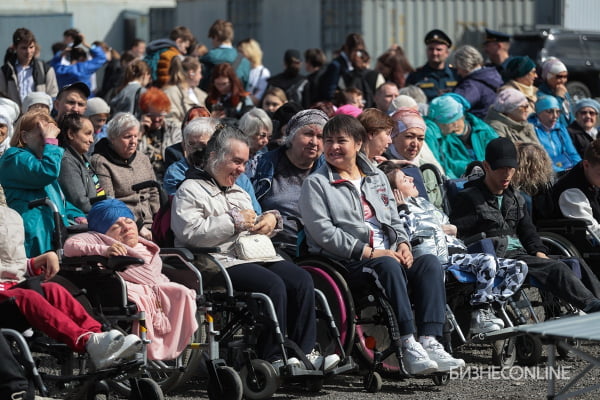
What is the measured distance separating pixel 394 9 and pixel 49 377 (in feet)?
55.5

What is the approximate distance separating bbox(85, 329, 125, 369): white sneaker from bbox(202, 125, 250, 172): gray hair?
166cm

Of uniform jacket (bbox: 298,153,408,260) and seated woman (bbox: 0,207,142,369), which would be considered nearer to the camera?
seated woman (bbox: 0,207,142,369)

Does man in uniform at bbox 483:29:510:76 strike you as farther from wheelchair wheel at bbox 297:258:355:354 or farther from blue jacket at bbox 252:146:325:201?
wheelchair wheel at bbox 297:258:355:354

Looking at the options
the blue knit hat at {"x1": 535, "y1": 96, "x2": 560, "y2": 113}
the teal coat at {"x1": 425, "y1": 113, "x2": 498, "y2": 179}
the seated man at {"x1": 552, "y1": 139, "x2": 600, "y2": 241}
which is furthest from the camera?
the blue knit hat at {"x1": 535, "y1": 96, "x2": 560, "y2": 113}

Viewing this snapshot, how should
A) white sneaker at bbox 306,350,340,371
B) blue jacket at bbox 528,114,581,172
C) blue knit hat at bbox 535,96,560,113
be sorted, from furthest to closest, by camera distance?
1. blue knit hat at bbox 535,96,560,113
2. blue jacket at bbox 528,114,581,172
3. white sneaker at bbox 306,350,340,371

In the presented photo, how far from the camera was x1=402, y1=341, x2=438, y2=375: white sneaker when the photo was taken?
302 inches

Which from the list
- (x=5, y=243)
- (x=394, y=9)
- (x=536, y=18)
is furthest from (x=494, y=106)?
(x=536, y=18)

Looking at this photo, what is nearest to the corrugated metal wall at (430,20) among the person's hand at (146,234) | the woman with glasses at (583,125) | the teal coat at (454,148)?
the woman with glasses at (583,125)

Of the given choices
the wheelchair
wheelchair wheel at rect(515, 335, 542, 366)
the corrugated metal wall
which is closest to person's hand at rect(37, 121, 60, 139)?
the wheelchair

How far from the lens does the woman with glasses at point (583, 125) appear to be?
1270 cm

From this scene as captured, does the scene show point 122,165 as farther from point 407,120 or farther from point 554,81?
point 554,81

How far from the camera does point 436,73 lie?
13.7 metres

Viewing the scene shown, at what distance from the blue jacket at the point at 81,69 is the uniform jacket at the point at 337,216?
240 inches

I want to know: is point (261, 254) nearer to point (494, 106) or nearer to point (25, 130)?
point (25, 130)
